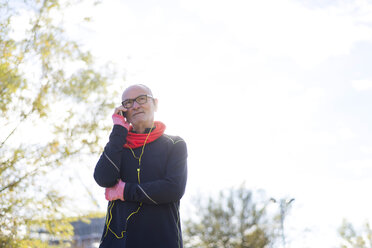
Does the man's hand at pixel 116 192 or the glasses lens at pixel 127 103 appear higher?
the glasses lens at pixel 127 103

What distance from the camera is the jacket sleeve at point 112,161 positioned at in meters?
2.46

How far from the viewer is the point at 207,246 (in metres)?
24.5

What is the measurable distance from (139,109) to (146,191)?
526 mm

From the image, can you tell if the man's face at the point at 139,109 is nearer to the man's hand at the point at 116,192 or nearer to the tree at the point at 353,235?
the man's hand at the point at 116,192

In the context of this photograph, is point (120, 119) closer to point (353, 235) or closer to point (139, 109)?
point (139, 109)

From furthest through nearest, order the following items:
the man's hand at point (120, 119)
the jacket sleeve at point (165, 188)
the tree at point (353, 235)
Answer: the tree at point (353, 235) < the man's hand at point (120, 119) < the jacket sleeve at point (165, 188)

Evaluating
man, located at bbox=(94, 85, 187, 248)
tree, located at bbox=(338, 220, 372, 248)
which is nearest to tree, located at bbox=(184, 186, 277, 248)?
tree, located at bbox=(338, 220, 372, 248)

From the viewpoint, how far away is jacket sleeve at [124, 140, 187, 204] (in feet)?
7.83

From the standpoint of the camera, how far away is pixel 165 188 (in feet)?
7.91

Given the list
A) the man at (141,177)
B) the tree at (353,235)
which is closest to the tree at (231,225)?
the tree at (353,235)

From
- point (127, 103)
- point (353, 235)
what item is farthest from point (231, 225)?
point (127, 103)

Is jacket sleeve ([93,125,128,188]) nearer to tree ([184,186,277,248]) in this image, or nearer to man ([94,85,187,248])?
man ([94,85,187,248])

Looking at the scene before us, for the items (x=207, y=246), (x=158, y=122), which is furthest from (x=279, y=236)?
(x=158, y=122)

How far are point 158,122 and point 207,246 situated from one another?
22.8 m
